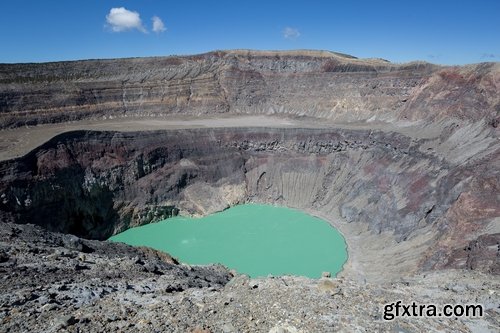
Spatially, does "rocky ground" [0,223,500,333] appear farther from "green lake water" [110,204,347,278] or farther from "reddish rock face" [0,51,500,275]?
"green lake water" [110,204,347,278]

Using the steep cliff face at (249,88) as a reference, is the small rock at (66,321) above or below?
below

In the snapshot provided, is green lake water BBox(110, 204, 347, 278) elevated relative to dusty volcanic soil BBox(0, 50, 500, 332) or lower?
lower

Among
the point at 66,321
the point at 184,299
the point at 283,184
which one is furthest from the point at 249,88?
the point at 66,321

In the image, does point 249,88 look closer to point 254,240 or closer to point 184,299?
point 254,240

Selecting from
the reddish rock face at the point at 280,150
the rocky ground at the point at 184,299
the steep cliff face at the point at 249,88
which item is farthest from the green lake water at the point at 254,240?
the steep cliff face at the point at 249,88

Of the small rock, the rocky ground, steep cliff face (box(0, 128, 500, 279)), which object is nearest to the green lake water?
steep cliff face (box(0, 128, 500, 279))

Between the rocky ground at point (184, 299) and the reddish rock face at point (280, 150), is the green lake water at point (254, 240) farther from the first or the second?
the rocky ground at point (184, 299)

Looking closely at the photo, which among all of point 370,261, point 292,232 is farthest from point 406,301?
point 292,232
